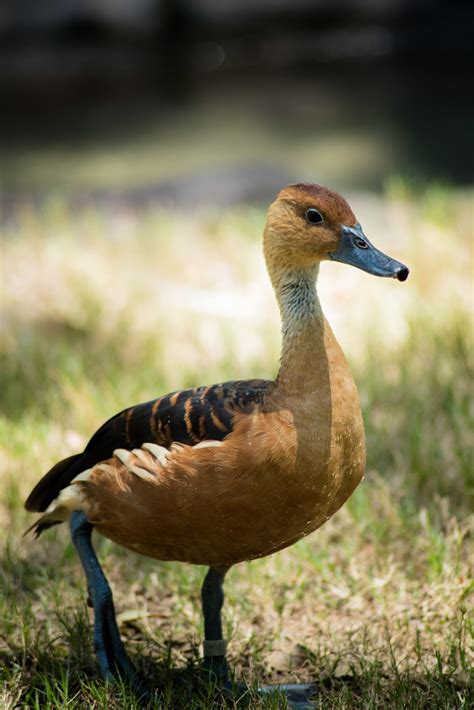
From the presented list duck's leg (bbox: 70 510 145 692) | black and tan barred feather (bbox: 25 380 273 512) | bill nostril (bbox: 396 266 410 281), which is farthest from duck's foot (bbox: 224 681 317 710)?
bill nostril (bbox: 396 266 410 281)

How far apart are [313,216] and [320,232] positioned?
0.20 feet

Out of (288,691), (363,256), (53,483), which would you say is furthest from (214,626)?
(363,256)

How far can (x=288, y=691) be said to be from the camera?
10.0 feet

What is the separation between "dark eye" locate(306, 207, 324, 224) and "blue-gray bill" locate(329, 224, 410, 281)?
80 millimetres

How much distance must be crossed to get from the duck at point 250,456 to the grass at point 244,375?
23 centimetres

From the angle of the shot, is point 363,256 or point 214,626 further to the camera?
point 214,626

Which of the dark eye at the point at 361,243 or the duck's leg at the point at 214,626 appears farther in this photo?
the duck's leg at the point at 214,626

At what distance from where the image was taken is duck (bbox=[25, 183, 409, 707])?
9.23ft

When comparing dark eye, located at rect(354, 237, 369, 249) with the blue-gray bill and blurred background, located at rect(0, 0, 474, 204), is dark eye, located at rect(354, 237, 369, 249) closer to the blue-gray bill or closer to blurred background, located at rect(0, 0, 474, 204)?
the blue-gray bill

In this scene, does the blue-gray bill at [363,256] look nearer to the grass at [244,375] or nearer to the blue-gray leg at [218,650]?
the blue-gray leg at [218,650]

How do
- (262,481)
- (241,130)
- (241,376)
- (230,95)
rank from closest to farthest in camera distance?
1. (262,481)
2. (241,376)
3. (241,130)
4. (230,95)

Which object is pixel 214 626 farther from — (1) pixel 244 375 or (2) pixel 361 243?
(1) pixel 244 375

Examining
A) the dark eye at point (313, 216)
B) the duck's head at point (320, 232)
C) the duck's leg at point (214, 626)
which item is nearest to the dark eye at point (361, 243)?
the duck's head at point (320, 232)

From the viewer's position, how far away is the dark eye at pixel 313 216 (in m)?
2.95
